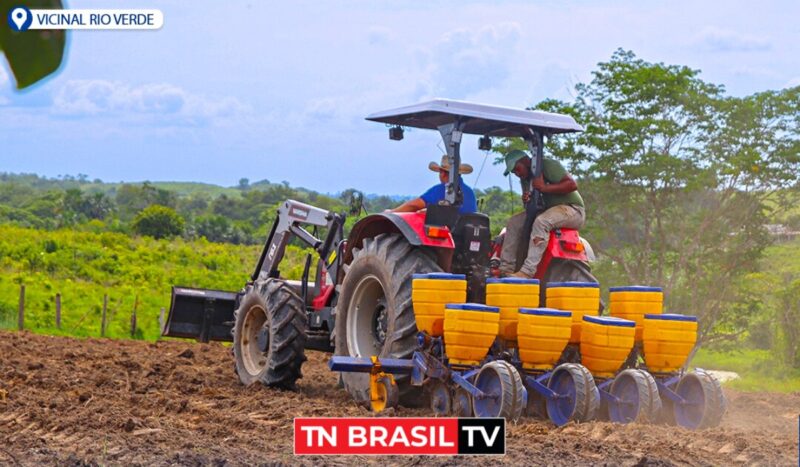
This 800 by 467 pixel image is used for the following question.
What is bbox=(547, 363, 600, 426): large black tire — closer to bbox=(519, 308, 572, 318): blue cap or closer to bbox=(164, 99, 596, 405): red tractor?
bbox=(519, 308, 572, 318): blue cap

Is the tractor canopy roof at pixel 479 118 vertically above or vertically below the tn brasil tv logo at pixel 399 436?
above

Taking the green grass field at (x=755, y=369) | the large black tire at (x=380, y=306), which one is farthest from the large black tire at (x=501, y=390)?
the green grass field at (x=755, y=369)

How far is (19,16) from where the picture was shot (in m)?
0.86

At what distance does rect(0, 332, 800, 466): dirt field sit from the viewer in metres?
5.83

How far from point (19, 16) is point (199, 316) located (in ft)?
36.1

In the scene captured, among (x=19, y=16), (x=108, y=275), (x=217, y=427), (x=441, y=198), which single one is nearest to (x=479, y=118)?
(x=441, y=198)

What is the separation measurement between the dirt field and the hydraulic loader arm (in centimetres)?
126

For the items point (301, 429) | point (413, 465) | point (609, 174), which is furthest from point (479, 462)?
point (609, 174)

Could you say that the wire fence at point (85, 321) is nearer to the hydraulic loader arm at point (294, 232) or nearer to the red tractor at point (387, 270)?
the hydraulic loader arm at point (294, 232)

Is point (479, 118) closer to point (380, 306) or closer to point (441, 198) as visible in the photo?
point (441, 198)

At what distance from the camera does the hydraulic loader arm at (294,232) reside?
9.98m

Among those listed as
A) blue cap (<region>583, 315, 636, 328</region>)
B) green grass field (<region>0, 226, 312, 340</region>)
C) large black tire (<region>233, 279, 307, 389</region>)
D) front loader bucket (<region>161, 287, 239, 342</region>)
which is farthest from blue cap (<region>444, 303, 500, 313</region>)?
green grass field (<region>0, 226, 312, 340</region>)

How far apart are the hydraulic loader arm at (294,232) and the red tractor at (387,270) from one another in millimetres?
19

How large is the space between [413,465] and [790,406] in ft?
19.0
